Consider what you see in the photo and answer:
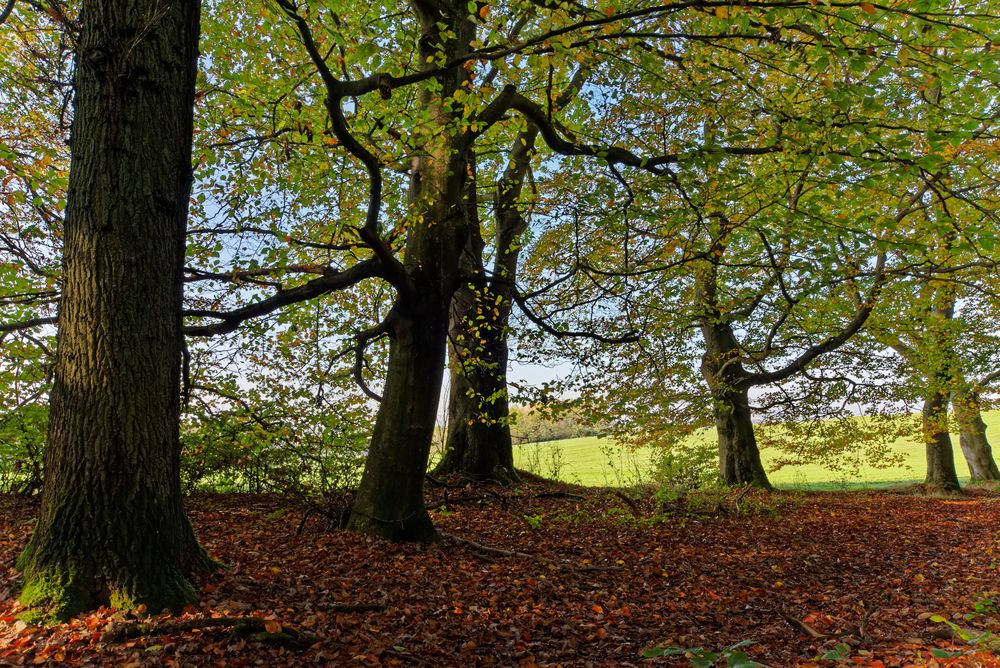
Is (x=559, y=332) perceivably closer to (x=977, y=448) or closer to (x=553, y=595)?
(x=553, y=595)

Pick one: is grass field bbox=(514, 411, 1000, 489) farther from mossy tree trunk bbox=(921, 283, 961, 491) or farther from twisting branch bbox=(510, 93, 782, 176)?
twisting branch bbox=(510, 93, 782, 176)

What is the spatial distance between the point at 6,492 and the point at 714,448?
1605 centimetres

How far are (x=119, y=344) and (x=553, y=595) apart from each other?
437cm

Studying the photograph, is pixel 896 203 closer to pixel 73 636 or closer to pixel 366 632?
pixel 366 632

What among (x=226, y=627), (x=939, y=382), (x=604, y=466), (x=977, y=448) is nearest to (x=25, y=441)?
(x=226, y=627)

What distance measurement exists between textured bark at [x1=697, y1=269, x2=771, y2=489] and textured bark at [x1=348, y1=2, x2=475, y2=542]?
33.6 ft

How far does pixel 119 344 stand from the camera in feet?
13.0

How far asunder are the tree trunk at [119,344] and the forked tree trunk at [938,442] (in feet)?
63.4

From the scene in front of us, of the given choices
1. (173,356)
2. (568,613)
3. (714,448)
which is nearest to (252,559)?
(173,356)

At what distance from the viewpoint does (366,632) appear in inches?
168

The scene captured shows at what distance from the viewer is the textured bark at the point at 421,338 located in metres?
6.87

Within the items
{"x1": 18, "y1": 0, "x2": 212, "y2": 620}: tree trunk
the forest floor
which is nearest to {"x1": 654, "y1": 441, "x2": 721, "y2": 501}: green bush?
the forest floor

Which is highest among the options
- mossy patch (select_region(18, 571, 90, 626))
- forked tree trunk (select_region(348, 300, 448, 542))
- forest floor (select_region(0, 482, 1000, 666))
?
forked tree trunk (select_region(348, 300, 448, 542))

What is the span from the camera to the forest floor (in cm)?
370
